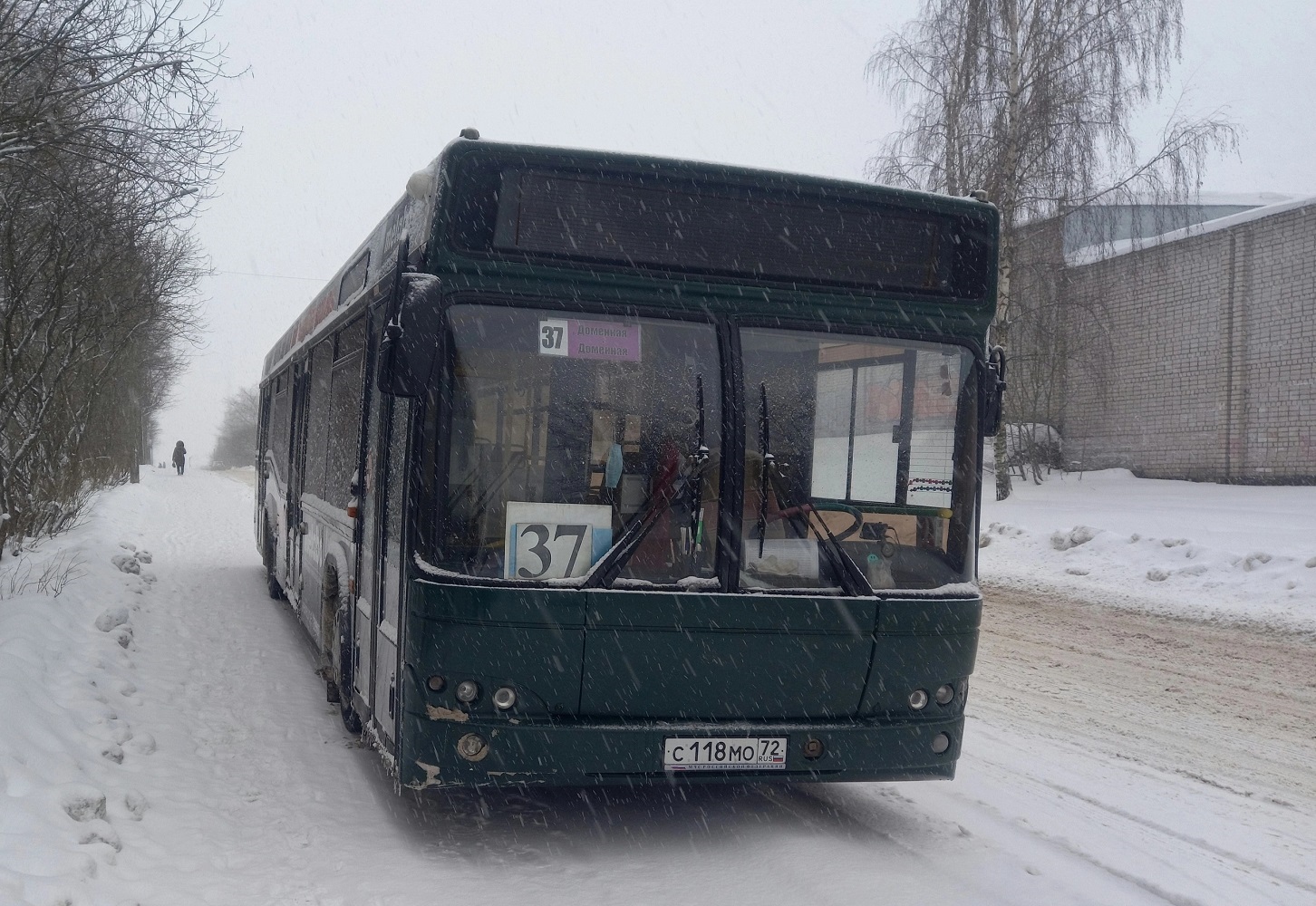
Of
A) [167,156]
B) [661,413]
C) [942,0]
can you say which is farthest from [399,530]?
[942,0]

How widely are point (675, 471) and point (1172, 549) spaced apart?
38.8 ft

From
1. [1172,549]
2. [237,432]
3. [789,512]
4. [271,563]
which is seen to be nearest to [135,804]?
[789,512]

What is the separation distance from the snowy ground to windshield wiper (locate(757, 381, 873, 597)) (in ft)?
3.75

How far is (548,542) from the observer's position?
4672mm

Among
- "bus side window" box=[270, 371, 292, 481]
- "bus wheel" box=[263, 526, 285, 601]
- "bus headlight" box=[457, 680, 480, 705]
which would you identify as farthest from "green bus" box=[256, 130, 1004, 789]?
"bus wheel" box=[263, 526, 285, 601]

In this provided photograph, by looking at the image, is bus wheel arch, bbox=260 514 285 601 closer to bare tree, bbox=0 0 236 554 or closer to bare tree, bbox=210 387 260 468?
bare tree, bbox=0 0 236 554

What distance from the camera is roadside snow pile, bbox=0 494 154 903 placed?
4.06 metres

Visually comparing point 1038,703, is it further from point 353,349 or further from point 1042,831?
point 353,349

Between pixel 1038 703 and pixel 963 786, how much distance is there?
97.2 inches

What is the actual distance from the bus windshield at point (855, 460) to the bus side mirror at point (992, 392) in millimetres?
78

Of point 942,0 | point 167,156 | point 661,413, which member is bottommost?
point 661,413

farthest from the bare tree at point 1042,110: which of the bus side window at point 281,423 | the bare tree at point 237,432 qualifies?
the bare tree at point 237,432

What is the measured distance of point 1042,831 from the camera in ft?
16.7

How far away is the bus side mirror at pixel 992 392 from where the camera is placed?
535 cm
